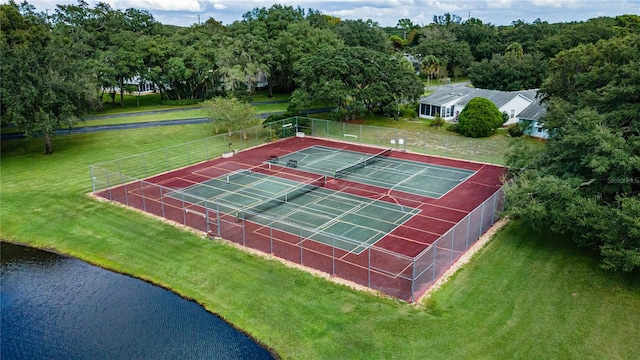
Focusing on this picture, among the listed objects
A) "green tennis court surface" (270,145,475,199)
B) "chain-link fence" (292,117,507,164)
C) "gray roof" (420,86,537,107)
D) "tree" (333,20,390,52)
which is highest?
"tree" (333,20,390,52)

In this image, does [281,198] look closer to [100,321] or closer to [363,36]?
[100,321]

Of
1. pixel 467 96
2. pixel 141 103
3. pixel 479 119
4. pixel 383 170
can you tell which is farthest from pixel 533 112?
pixel 141 103

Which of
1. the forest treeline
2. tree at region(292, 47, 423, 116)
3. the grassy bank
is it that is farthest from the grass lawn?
the grassy bank

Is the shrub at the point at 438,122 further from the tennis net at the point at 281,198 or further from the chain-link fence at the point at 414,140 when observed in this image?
the tennis net at the point at 281,198

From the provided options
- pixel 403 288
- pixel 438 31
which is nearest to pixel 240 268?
pixel 403 288

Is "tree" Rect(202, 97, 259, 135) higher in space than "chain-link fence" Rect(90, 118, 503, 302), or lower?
higher

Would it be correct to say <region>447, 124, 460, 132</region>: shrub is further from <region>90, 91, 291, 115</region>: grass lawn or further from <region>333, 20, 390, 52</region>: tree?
<region>333, 20, 390, 52</region>: tree

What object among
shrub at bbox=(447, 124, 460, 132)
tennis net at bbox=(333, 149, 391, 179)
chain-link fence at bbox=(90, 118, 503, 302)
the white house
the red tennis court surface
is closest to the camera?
chain-link fence at bbox=(90, 118, 503, 302)
